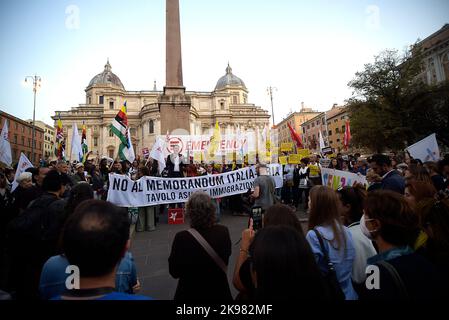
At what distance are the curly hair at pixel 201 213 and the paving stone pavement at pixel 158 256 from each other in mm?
1668

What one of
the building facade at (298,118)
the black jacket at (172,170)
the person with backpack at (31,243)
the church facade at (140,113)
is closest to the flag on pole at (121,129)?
the black jacket at (172,170)

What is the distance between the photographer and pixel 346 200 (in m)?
2.69

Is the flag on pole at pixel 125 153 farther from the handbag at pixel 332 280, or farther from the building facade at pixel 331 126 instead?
the building facade at pixel 331 126

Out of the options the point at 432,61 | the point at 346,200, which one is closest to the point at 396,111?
the point at 432,61

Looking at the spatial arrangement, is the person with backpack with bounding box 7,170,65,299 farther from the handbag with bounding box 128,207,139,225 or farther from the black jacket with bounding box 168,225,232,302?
the handbag with bounding box 128,207,139,225

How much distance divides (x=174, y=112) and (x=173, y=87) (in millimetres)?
1199

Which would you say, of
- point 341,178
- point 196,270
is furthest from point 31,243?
point 341,178

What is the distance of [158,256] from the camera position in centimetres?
471
